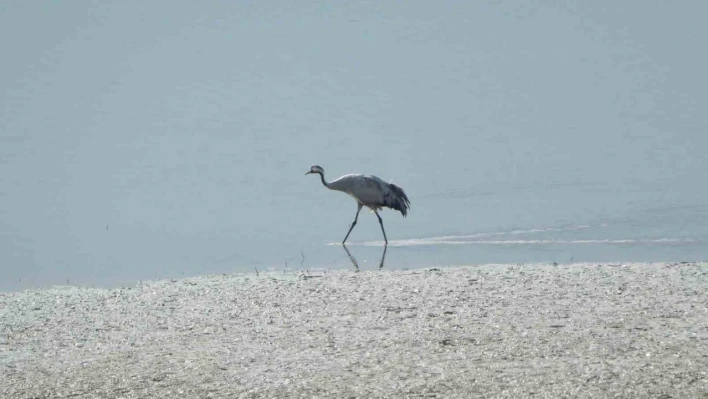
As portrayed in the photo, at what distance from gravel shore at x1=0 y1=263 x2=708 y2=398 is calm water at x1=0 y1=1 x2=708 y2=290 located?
2148mm

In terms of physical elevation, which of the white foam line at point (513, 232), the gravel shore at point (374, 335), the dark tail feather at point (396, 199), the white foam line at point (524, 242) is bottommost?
the gravel shore at point (374, 335)

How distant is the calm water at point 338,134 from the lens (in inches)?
562

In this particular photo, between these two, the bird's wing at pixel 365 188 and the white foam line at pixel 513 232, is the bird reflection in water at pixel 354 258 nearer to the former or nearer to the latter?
the white foam line at pixel 513 232

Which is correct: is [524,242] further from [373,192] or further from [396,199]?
[373,192]

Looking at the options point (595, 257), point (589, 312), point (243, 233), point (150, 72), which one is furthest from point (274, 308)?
point (150, 72)

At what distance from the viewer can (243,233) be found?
49.5ft

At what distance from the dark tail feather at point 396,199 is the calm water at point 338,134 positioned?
256mm

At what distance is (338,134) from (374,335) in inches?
597

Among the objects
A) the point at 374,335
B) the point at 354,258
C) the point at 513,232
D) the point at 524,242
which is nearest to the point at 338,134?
the point at 513,232

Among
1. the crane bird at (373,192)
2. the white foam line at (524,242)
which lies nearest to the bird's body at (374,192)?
the crane bird at (373,192)

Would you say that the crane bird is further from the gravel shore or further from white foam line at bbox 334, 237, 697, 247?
the gravel shore

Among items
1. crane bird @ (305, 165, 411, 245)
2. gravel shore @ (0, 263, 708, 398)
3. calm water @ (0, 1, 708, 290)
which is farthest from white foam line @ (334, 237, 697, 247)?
gravel shore @ (0, 263, 708, 398)

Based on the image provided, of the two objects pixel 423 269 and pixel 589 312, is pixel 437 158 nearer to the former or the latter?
pixel 423 269

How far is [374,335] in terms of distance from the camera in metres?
8.42
